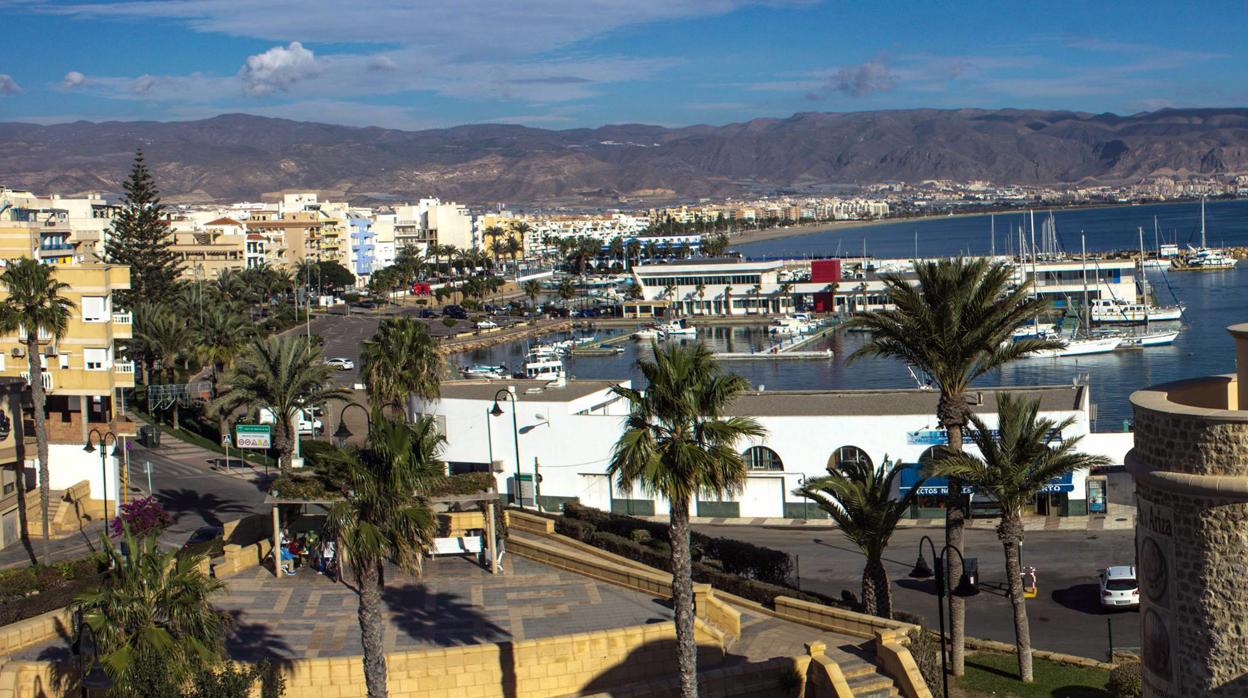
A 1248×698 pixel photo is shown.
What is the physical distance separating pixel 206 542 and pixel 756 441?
12.8 metres

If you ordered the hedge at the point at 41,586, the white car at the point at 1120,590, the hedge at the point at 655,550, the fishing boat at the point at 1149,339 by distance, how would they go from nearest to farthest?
1. the hedge at the point at 41,586
2. the hedge at the point at 655,550
3. the white car at the point at 1120,590
4. the fishing boat at the point at 1149,339

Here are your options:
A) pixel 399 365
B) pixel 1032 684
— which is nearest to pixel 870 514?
pixel 1032 684

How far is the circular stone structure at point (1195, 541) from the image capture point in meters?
9.53

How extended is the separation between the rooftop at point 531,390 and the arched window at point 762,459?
4.75m

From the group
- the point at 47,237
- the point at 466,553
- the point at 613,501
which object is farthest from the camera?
the point at 47,237

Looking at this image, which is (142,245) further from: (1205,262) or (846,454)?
(1205,262)

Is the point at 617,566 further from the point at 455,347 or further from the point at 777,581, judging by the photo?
the point at 455,347

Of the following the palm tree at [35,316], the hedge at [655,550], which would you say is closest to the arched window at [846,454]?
the hedge at [655,550]

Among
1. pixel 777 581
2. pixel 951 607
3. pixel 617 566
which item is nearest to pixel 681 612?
pixel 951 607

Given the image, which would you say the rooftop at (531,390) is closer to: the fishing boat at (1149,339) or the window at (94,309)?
the window at (94,309)

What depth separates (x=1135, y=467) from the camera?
10172 mm

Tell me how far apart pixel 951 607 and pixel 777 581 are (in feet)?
15.7

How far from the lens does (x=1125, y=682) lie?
16.0 meters

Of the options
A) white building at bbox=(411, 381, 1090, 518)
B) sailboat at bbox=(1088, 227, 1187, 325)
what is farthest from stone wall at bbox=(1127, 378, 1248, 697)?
sailboat at bbox=(1088, 227, 1187, 325)
